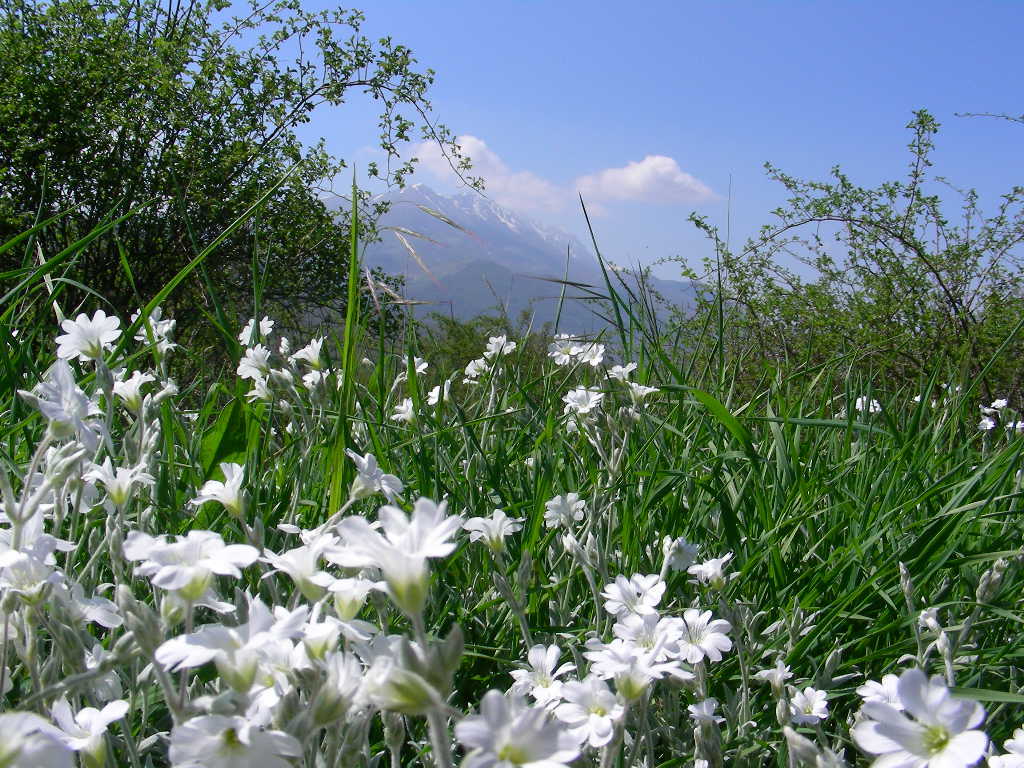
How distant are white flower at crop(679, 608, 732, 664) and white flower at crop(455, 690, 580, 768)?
2.21 ft

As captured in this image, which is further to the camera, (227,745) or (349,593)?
(349,593)

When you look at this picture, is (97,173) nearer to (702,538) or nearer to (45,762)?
(702,538)

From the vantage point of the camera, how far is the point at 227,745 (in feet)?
2.25

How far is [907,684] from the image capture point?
0.75 m

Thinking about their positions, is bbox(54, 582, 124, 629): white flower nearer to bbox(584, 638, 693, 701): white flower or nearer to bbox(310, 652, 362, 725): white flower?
bbox(310, 652, 362, 725): white flower

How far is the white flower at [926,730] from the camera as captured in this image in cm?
75

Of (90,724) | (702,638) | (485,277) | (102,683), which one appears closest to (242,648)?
(90,724)

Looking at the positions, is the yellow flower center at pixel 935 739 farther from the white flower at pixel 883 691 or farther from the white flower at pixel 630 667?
the white flower at pixel 883 691

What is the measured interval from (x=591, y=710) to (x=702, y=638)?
394 millimetres

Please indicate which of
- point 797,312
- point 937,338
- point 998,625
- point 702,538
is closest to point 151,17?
point 797,312

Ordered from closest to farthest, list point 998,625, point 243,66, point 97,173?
point 998,625 → point 97,173 → point 243,66

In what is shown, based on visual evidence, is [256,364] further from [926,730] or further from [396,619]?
[926,730]

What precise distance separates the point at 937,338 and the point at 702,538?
14.6 ft

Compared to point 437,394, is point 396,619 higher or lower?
lower
